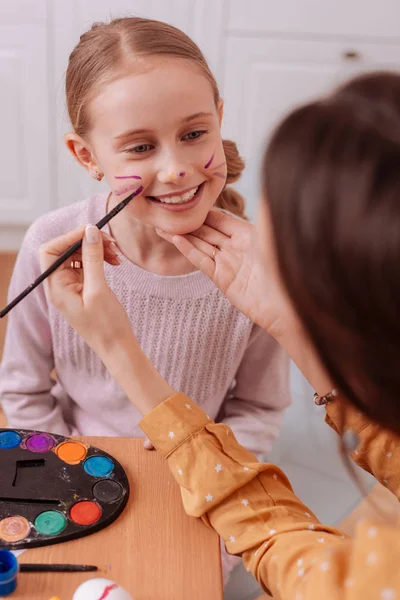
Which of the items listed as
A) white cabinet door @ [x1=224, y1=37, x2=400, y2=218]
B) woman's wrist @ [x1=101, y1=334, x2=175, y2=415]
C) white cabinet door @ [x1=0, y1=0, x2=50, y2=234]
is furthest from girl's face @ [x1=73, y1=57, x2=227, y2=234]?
white cabinet door @ [x1=0, y1=0, x2=50, y2=234]

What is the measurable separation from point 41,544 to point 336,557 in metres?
0.28

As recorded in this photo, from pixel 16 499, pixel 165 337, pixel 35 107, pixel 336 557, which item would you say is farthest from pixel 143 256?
pixel 35 107

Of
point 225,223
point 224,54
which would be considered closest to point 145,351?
point 225,223

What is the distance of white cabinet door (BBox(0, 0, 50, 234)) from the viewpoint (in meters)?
1.86

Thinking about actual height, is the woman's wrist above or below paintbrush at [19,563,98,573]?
above

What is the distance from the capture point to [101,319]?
2.61ft

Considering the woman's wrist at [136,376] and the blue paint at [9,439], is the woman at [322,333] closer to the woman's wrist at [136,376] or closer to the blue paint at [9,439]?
the woman's wrist at [136,376]

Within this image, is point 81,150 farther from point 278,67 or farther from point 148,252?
point 278,67

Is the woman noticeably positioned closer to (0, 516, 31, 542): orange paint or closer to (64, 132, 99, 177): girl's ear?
(0, 516, 31, 542): orange paint

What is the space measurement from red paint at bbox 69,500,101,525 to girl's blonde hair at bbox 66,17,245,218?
1.67 ft

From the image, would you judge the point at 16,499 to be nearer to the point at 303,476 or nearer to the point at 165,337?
the point at 165,337

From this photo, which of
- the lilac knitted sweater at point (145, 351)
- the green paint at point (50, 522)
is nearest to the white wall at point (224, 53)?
the lilac knitted sweater at point (145, 351)

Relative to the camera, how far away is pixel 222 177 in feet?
3.12

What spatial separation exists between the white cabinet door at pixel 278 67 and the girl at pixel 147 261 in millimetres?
904
